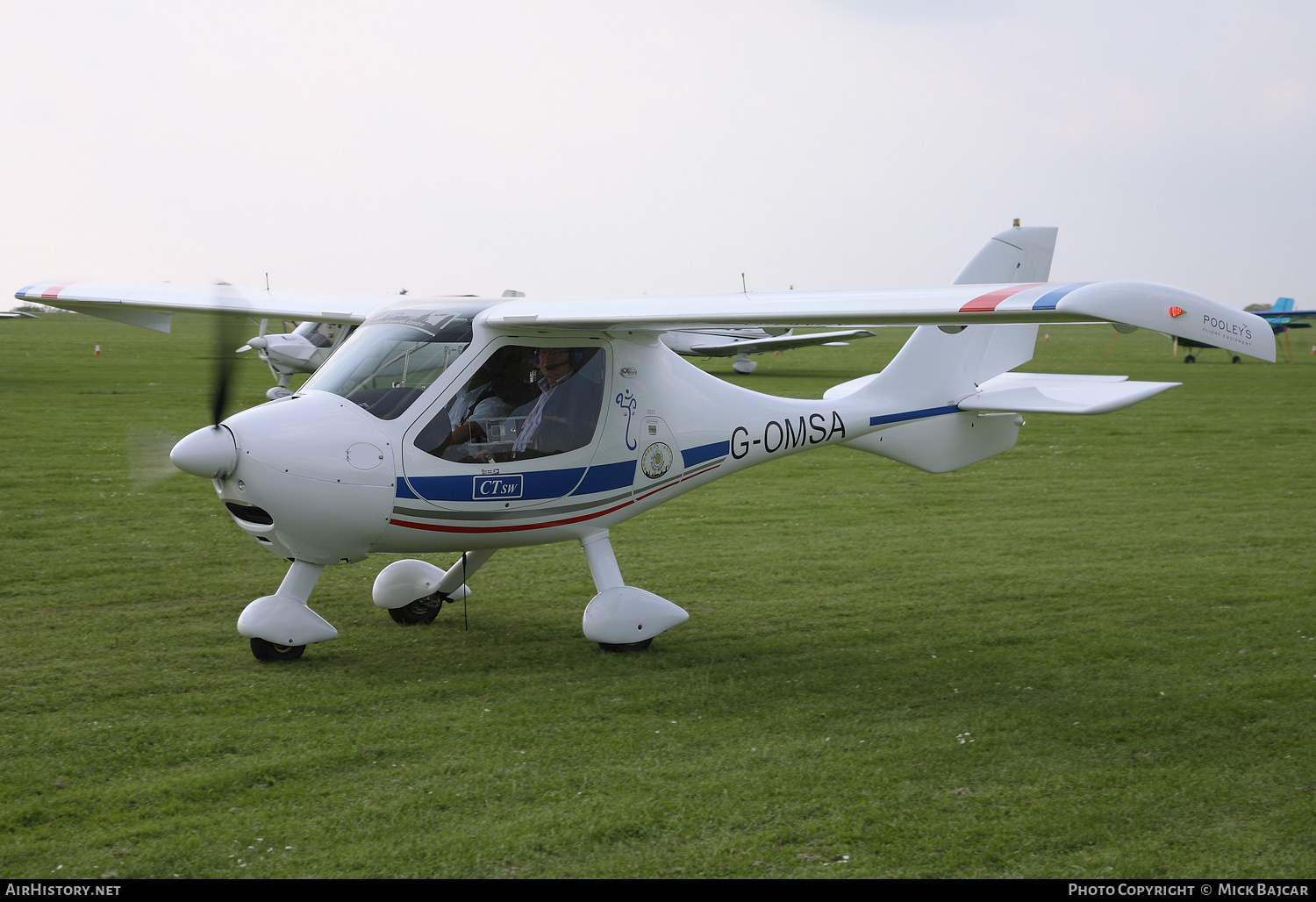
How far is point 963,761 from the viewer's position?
513 centimetres

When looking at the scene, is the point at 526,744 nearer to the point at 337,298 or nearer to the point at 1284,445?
the point at 337,298

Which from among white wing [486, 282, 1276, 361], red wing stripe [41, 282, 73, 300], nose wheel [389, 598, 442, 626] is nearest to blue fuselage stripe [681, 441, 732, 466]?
white wing [486, 282, 1276, 361]

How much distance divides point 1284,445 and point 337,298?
625 inches

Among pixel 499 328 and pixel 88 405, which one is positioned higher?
pixel 499 328

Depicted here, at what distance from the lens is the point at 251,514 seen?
606 cm

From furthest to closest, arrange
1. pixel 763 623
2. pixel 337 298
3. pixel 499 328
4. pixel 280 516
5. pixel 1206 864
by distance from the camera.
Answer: pixel 337 298
pixel 763 623
pixel 499 328
pixel 280 516
pixel 1206 864

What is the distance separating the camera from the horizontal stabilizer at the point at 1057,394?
23.6 ft

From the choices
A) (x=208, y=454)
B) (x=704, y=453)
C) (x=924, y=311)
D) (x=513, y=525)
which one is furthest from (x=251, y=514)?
(x=924, y=311)

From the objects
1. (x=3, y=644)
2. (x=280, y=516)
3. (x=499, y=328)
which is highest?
(x=499, y=328)

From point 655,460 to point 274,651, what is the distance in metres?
2.79

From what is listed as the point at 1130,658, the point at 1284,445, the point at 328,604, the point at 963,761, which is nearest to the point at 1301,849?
the point at 963,761

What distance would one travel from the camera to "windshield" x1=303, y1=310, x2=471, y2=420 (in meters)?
6.33

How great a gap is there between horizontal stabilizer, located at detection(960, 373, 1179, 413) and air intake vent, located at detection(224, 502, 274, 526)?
203 inches

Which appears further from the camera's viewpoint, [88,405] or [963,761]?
[88,405]
